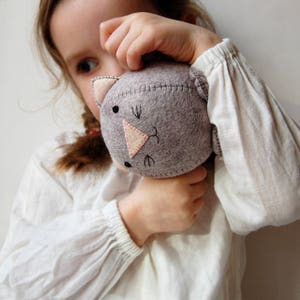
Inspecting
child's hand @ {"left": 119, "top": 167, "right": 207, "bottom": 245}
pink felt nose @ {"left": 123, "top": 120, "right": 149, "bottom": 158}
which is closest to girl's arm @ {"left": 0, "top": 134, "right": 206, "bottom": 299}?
child's hand @ {"left": 119, "top": 167, "right": 207, "bottom": 245}

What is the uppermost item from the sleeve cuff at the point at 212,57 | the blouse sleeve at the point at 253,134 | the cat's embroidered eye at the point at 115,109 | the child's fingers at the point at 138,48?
the child's fingers at the point at 138,48

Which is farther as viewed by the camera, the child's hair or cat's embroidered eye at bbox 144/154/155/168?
the child's hair

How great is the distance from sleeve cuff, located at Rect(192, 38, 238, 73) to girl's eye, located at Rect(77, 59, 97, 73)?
18cm

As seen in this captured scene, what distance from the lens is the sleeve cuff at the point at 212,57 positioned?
37 centimetres

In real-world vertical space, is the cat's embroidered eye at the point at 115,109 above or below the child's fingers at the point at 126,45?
below

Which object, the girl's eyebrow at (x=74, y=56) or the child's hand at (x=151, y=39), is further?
the girl's eyebrow at (x=74, y=56)

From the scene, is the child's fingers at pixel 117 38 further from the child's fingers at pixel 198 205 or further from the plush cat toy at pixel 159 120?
the child's fingers at pixel 198 205

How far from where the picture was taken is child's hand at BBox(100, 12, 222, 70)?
1.23 ft

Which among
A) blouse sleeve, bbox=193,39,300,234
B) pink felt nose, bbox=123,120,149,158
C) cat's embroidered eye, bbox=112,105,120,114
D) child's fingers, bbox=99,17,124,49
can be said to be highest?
child's fingers, bbox=99,17,124,49

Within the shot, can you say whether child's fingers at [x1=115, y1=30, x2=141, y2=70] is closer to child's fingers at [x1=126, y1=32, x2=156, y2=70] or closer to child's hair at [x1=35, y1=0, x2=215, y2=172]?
child's fingers at [x1=126, y1=32, x2=156, y2=70]

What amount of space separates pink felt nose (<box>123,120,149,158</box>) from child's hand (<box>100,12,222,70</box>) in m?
0.07

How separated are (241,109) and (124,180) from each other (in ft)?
0.81

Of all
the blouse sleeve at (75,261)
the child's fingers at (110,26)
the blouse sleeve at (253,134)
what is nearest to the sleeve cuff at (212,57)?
the blouse sleeve at (253,134)

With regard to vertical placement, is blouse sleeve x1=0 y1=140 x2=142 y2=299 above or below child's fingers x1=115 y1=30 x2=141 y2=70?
below
